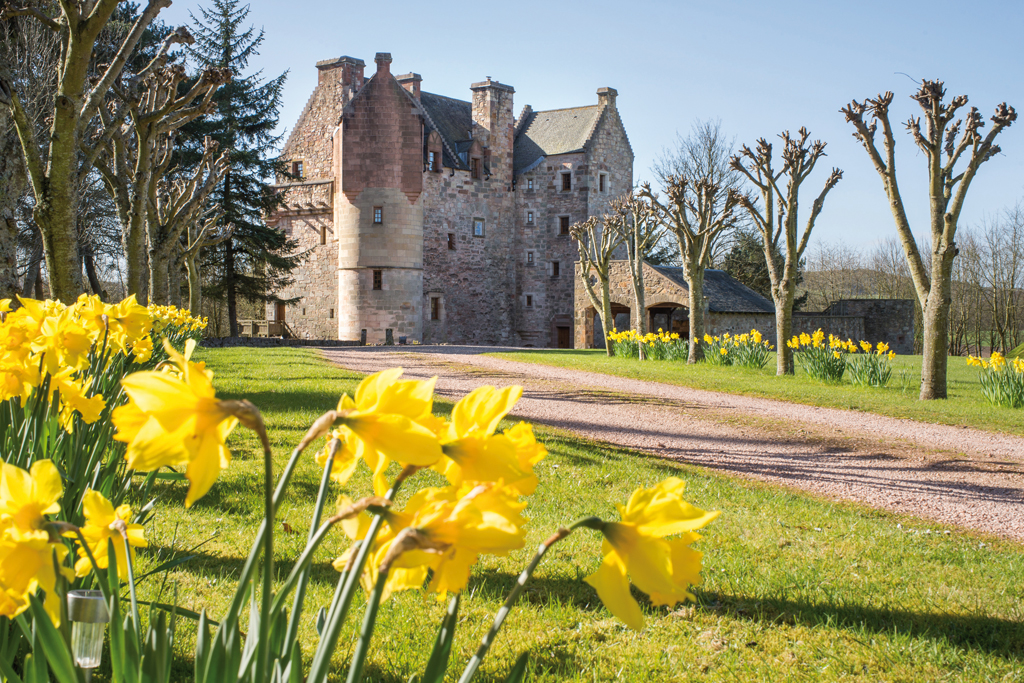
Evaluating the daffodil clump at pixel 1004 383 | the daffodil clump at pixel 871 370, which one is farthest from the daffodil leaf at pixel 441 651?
the daffodil clump at pixel 871 370

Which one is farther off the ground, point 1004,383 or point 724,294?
point 724,294

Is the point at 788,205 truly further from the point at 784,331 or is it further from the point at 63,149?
the point at 63,149

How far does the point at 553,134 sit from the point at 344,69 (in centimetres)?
1176

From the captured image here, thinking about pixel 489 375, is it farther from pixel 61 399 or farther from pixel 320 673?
pixel 320 673

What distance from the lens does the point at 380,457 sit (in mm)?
1019

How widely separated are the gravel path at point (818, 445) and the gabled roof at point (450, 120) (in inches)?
1088

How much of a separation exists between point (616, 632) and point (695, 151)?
39237 millimetres

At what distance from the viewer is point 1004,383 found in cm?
1084

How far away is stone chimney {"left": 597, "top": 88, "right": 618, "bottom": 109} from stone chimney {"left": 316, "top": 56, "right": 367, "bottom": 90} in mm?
12836

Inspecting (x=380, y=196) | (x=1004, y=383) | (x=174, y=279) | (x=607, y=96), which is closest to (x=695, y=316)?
(x=1004, y=383)

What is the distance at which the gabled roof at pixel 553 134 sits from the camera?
→ 3906 centimetres

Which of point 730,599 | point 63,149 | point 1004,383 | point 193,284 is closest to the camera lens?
point 730,599

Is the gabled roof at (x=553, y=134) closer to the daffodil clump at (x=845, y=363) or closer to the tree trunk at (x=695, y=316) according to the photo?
the tree trunk at (x=695, y=316)

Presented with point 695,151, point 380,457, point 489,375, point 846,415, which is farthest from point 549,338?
point 380,457
